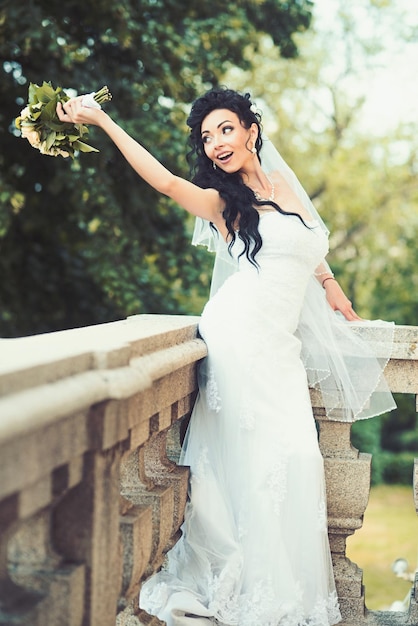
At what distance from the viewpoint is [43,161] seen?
8.37 m

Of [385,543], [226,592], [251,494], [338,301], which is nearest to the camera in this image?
[226,592]

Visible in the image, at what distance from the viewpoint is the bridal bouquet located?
11.4 feet

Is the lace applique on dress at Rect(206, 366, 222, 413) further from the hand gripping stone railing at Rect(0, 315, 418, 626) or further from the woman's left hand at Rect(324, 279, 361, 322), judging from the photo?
the woman's left hand at Rect(324, 279, 361, 322)

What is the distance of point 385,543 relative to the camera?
40.2 ft

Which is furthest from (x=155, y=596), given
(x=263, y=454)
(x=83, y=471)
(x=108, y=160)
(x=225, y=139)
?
(x=108, y=160)

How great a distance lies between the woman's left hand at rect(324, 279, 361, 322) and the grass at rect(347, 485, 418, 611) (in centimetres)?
580

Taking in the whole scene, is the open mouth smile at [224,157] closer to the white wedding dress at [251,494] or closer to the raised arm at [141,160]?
the raised arm at [141,160]

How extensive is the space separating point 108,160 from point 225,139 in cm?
415

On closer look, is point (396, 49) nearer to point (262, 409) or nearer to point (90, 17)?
point (90, 17)

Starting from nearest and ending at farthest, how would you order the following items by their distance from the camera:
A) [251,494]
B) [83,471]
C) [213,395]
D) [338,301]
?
[83,471], [251,494], [213,395], [338,301]

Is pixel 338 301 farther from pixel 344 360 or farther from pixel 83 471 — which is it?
pixel 83 471

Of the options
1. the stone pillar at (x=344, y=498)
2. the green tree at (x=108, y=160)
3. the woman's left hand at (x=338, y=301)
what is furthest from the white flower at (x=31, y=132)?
the green tree at (x=108, y=160)

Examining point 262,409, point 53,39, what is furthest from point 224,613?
point 53,39

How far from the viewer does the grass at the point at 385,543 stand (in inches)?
393
